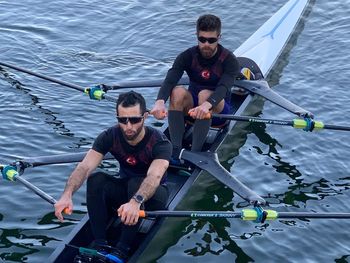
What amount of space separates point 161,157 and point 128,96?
2.99ft

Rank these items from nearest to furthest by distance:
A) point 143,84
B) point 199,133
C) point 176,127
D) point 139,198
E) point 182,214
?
point 139,198 → point 182,214 → point 199,133 → point 176,127 → point 143,84

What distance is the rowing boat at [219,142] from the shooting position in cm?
818

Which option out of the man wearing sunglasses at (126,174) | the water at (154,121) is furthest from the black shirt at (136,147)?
the water at (154,121)

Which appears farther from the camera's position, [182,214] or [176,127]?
[176,127]

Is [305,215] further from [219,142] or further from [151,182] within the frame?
[219,142]

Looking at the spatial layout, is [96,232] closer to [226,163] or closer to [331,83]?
[226,163]

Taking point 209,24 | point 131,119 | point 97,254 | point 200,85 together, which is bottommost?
point 97,254

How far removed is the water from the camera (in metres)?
9.35

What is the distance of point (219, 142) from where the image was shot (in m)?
10.8

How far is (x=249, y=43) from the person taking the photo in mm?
14625

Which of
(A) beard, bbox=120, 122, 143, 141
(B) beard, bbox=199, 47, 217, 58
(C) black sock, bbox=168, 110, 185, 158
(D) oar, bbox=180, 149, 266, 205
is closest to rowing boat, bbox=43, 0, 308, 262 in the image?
(D) oar, bbox=180, 149, 266, 205

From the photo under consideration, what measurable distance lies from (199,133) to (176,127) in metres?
0.39

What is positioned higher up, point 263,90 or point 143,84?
point 143,84

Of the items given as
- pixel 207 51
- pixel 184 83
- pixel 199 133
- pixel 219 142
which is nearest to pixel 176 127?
pixel 199 133
